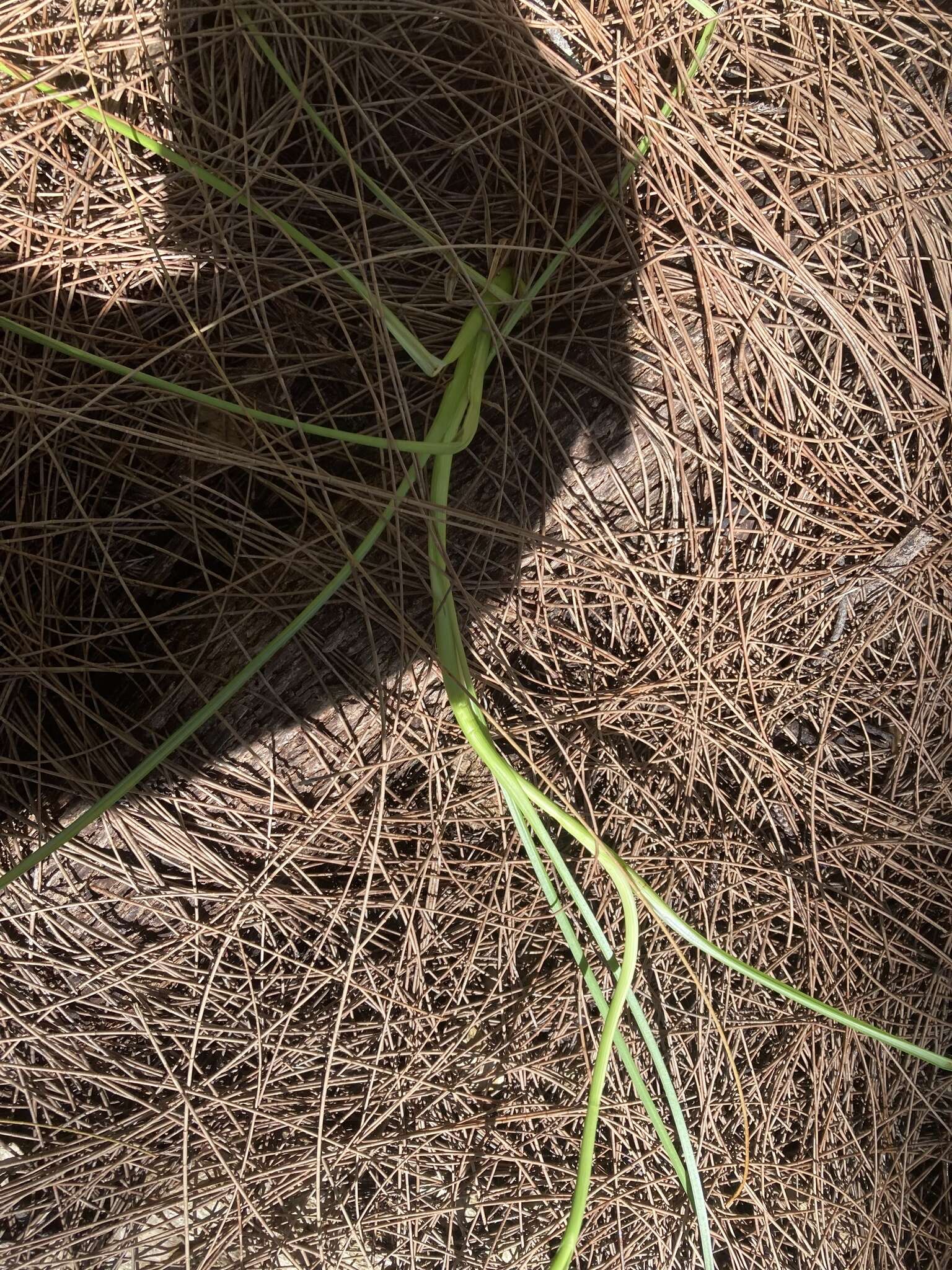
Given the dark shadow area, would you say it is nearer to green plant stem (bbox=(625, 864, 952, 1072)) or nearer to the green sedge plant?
the green sedge plant

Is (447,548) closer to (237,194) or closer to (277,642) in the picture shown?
(277,642)

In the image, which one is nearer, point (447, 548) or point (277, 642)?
point (277, 642)

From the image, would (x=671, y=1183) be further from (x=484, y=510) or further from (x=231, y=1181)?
(x=484, y=510)

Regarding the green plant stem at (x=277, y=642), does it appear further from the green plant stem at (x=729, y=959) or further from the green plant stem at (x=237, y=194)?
Result: the green plant stem at (x=729, y=959)

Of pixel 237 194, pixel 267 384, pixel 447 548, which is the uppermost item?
pixel 237 194

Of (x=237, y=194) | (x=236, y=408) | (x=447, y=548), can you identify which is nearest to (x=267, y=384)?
(x=236, y=408)
